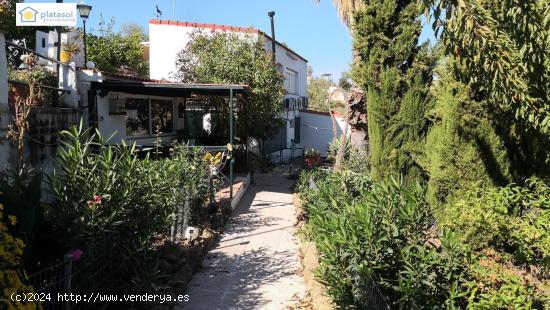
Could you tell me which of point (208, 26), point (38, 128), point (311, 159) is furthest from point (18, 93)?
point (208, 26)

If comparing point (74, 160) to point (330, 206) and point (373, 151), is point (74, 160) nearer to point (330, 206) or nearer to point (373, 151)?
point (330, 206)

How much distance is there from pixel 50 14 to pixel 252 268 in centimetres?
529

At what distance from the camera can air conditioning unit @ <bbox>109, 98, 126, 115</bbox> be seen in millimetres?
11312

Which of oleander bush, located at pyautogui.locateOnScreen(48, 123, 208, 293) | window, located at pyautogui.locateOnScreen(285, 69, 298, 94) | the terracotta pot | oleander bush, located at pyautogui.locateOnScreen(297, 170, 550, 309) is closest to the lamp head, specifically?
the terracotta pot

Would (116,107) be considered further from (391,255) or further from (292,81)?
(292,81)

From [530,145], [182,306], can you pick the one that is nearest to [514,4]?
[530,145]

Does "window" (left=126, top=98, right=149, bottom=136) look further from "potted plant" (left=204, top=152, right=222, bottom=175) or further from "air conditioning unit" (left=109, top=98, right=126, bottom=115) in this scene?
"potted plant" (left=204, top=152, right=222, bottom=175)

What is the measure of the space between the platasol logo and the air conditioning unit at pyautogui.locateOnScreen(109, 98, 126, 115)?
3339mm

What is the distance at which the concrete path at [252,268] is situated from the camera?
16.8ft

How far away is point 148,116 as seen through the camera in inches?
551

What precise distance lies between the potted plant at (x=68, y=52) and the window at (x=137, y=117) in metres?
2.42

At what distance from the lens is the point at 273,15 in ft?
65.4

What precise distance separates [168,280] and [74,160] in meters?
1.72

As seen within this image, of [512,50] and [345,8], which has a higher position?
[345,8]
